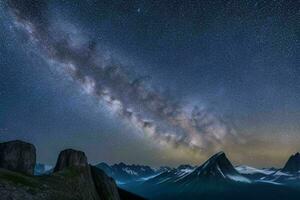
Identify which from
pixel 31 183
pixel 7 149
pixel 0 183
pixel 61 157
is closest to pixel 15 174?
pixel 31 183

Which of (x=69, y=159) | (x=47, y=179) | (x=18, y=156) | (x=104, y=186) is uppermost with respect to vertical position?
(x=69, y=159)

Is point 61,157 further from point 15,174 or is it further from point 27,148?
point 15,174

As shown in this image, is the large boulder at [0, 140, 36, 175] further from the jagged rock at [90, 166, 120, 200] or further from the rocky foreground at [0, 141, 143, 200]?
the jagged rock at [90, 166, 120, 200]

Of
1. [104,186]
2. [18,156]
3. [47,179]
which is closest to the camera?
[47,179]

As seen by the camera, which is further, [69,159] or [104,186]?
[104,186]

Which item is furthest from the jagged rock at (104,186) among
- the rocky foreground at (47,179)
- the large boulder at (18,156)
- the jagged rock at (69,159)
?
the large boulder at (18,156)

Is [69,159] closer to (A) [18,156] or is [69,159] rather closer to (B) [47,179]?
(A) [18,156]

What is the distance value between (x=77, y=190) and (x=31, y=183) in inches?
705

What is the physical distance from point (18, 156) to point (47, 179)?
1374cm

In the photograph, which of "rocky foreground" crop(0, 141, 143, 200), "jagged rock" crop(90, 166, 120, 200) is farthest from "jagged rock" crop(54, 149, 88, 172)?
"jagged rock" crop(90, 166, 120, 200)

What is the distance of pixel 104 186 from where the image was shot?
115 meters

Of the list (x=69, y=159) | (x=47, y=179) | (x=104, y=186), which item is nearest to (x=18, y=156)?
(x=47, y=179)

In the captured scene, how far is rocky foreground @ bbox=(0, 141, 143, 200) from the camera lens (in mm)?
63594

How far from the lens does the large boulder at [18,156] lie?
269ft
